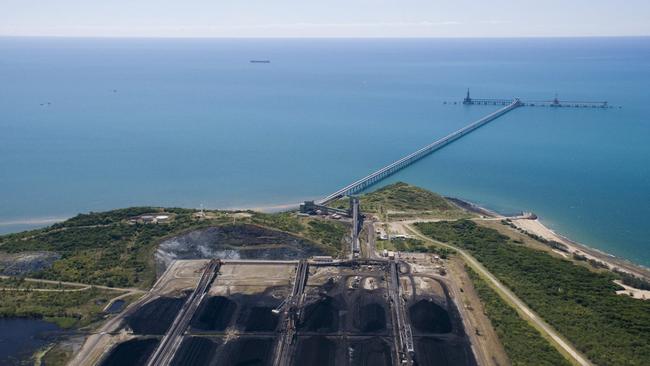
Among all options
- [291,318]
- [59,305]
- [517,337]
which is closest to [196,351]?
[291,318]

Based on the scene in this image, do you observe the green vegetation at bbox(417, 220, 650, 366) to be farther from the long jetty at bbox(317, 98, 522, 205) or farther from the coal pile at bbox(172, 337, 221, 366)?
the coal pile at bbox(172, 337, 221, 366)

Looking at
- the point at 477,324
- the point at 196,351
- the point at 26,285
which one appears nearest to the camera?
the point at 196,351

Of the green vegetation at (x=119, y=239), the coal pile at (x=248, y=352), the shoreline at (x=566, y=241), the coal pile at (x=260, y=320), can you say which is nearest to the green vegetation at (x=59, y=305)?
the green vegetation at (x=119, y=239)

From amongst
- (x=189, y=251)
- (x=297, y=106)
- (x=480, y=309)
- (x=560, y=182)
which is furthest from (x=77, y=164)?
(x=560, y=182)

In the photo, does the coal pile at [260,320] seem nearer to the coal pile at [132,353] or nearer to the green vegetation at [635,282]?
the coal pile at [132,353]

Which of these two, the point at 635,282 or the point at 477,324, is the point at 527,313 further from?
the point at 635,282

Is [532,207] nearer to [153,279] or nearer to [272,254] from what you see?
[272,254]
